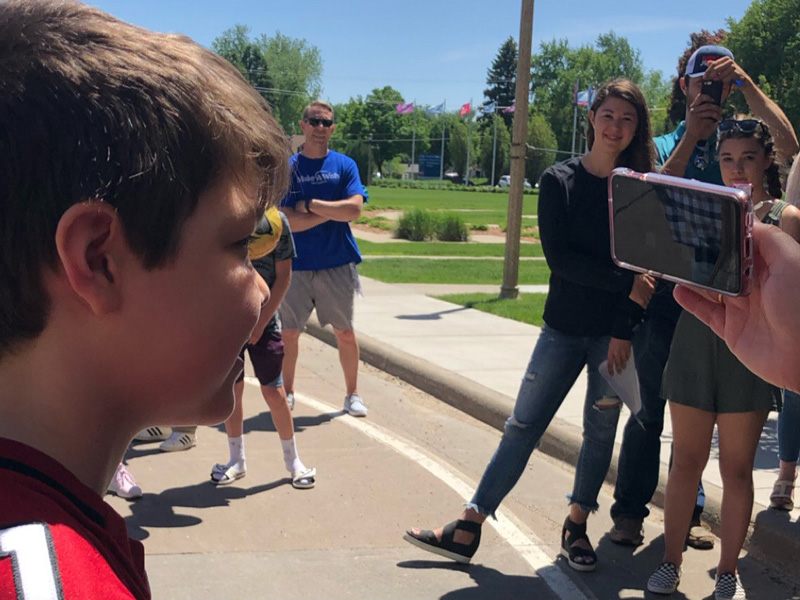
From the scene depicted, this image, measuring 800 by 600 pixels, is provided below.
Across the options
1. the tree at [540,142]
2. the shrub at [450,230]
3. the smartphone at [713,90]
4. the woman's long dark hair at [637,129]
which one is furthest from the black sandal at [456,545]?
the tree at [540,142]

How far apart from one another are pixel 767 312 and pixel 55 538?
1.53 m

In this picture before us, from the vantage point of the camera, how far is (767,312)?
1934 millimetres

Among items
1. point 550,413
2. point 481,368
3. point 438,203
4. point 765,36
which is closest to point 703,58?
point 550,413

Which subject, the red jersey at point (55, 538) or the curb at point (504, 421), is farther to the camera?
the curb at point (504, 421)

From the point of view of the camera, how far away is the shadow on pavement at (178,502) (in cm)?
492

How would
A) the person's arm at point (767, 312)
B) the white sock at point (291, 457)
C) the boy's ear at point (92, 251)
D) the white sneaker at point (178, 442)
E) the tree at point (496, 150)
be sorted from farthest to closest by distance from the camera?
the tree at point (496, 150) < the white sneaker at point (178, 442) < the white sock at point (291, 457) < the person's arm at point (767, 312) < the boy's ear at point (92, 251)

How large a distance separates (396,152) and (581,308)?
128m

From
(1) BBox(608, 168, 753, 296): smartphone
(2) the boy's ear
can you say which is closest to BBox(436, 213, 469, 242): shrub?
(1) BBox(608, 168, 753, 296): smartphone

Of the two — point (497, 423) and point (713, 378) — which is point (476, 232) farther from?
point (713, 378)

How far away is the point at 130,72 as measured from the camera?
1046 millimetres

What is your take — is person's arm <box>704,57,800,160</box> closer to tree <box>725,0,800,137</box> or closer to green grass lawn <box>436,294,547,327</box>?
green grass lawn <box>436,294,547,327</box>

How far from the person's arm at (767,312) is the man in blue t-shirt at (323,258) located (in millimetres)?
5126

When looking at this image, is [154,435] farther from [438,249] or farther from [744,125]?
[438,249]

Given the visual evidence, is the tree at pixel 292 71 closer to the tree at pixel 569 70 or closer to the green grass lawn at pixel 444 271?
the tree at pixel 569 70
